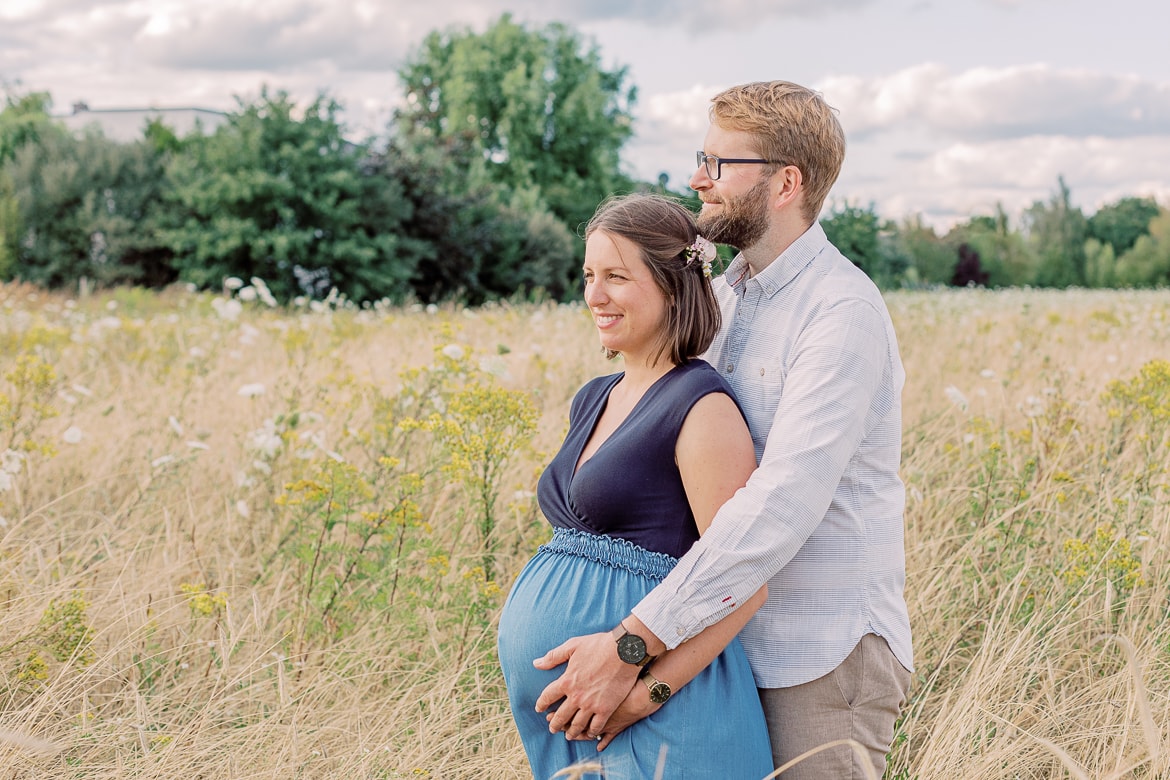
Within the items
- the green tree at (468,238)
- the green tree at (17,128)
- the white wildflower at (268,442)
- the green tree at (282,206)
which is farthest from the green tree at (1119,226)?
the white wildflower at (268,442)

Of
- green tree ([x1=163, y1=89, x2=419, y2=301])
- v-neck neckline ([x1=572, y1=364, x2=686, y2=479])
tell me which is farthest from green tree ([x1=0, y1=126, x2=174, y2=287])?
v-neck neckline ([x1=572, y1=364, x2=686, y2=479])

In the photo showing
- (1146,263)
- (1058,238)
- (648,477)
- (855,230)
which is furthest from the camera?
(1058,238)

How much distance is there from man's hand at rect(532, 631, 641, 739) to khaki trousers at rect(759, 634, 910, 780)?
384 mm

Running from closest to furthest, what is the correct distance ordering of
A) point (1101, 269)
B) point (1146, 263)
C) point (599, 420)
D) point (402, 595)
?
point (599, 420) → point (402, 595) → point (1146, 263) → point (1101, 269)

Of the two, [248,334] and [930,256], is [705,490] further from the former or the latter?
[930,256]

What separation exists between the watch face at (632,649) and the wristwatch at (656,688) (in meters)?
0.05

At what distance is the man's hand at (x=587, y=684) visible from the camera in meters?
1.84

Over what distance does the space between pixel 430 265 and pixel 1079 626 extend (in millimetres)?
19274

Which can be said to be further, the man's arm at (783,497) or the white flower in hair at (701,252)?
the white flower in hair at (701,252)

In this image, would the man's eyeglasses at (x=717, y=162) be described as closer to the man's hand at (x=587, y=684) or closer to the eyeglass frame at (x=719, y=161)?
the eyeglass frame at (x=719, y=161)

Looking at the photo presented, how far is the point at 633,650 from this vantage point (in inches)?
72.0

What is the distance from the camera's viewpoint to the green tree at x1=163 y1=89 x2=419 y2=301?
17.9m

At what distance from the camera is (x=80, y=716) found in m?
2.66

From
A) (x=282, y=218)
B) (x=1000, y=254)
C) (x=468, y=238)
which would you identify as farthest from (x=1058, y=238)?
(x=282, y=218)
